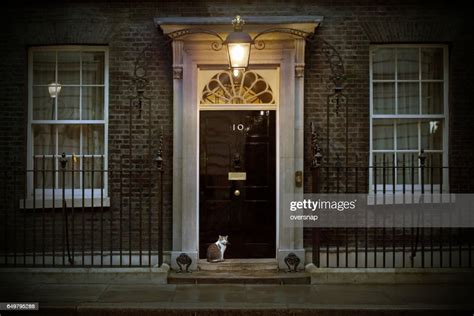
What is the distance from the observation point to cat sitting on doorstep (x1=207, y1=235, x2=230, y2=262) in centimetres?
898

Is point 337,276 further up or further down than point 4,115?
further down

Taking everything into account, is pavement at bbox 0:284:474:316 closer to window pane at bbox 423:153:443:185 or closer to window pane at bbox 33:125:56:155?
window pane at bbox 423:153:443:185

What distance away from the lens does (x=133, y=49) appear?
9.15 meters

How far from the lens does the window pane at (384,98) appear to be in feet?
30.9

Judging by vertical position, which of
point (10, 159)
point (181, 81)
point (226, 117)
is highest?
point (181, 81)

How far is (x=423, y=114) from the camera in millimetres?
9406

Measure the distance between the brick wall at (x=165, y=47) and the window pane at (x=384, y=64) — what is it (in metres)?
0.29

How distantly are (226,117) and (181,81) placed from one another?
3.08ft

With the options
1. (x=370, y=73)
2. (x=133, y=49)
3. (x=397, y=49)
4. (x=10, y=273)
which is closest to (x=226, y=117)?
(x=133, y=49)

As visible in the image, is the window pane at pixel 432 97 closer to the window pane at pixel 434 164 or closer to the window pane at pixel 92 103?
the window pane at pixel 434 164

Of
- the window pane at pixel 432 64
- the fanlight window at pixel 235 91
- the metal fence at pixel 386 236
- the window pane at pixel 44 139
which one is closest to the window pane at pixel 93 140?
the window pane at pixel 44 139

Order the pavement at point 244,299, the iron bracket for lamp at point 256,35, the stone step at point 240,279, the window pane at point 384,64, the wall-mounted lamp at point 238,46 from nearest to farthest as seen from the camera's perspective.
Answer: the pavement at point 244,299, the wall-mounted lamp at point 238,46, the stone step at point 240,279, the iron bracket for lamp at point 256,35, the window pane at point 384,64

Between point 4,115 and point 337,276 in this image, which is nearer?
point 337,276

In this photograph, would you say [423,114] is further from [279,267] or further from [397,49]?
[279,267]
